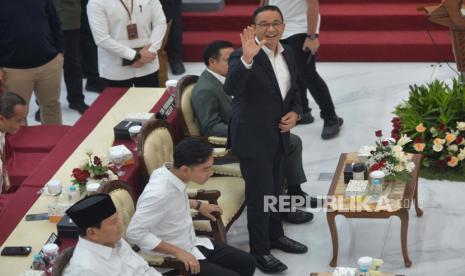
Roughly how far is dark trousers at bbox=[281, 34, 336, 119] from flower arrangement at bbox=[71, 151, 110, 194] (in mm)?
2350

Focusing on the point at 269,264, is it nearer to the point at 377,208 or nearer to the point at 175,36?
the point at 377,208

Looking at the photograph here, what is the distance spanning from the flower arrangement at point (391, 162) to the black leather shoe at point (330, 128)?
5.64ft

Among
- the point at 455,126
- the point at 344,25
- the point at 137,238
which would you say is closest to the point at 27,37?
the point at 137,238

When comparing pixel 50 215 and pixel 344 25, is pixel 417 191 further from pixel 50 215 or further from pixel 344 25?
pixel 344 25

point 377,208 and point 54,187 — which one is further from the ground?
point 54,187

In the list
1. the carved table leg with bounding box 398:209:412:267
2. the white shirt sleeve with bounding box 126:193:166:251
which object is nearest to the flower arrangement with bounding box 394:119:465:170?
the carved table leg with bounding box 398:209:412:267

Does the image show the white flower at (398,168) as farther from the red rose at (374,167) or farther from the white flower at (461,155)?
the white flower at (461,155)

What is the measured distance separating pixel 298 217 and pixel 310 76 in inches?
61.8

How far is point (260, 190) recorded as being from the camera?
17.8 ft

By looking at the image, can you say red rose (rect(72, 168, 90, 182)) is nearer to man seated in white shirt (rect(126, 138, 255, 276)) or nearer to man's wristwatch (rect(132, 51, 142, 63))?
man seated in white shirt (rect(126, 138, 255, 276))

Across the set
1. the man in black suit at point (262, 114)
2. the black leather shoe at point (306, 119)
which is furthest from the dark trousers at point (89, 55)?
the man in black suit at point (262, 114)

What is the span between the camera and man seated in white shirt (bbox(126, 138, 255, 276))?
15.1 ft

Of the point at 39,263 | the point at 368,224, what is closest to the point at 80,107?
the point at 368,224

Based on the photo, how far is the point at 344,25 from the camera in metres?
9.59
